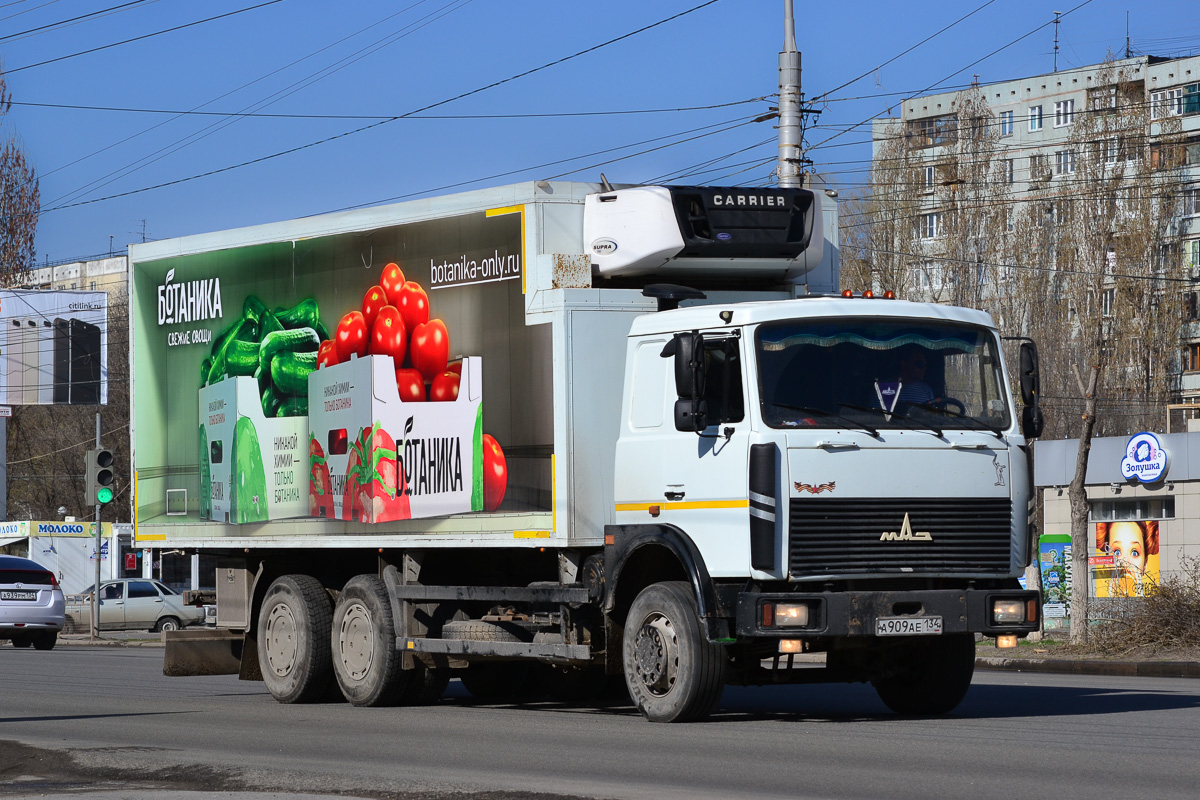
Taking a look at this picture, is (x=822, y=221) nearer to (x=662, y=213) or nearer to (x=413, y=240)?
(x=662, y=213)

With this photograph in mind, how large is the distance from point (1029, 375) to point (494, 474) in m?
3.96

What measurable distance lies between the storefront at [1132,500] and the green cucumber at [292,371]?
24326mm

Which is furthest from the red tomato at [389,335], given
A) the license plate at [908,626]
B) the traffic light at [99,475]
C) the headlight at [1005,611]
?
the traffic light at [99,475]

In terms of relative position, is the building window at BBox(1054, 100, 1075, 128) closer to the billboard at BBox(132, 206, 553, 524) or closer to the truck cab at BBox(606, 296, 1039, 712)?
the billboard at BBox(132, 206, 553, 524)

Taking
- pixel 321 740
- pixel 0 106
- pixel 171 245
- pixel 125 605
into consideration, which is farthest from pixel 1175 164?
pixel 321 740

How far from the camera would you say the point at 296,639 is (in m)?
15.3

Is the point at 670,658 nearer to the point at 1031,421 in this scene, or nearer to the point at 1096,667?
the point at 1031,421

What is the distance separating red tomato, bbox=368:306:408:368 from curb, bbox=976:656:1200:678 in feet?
31.3

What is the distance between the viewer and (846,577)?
1155 centimetres

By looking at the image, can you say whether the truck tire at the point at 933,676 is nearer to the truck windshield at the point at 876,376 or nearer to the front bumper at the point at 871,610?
the front bumper at the point at 871,610

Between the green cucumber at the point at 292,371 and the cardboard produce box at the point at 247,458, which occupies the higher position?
the green cucumber at the point at 292,371

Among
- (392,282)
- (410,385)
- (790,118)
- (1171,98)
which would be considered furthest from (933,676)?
(1171,98)

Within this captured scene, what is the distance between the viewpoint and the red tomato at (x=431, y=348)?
45.5ft

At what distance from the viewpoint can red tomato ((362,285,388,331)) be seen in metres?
14.4
